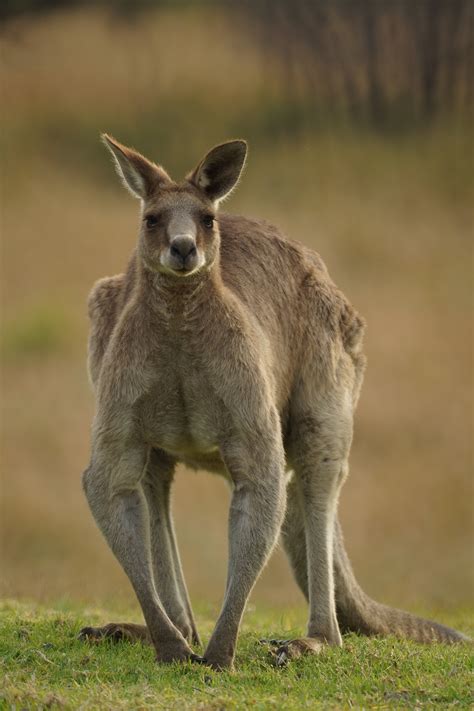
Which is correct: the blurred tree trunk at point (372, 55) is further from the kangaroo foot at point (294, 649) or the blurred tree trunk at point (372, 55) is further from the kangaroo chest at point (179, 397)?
the kangaroo foot at point (294, 649)

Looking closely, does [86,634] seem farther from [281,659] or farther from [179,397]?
[179,397]

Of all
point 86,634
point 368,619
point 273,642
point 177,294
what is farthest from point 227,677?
point 177,294

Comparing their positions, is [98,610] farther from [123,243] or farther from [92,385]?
[123,243]

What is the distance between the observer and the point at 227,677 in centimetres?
610

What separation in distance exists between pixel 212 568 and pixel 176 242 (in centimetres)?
1042

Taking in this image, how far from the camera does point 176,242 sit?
6.25 meters

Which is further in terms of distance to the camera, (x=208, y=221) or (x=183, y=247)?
(x=208, y=221)

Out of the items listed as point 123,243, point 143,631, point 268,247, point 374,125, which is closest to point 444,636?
point 143,631

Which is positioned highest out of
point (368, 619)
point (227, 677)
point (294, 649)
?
point (368, 619)

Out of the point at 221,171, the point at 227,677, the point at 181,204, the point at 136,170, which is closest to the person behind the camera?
the point at 227,677

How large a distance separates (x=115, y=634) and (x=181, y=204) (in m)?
2.29

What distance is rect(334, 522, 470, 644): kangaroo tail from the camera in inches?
295

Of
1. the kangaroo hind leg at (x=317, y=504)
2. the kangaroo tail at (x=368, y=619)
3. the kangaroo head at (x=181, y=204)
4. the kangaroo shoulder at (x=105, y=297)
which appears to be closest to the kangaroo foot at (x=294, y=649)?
the kangaroo hind leg at (x=317, y=504)

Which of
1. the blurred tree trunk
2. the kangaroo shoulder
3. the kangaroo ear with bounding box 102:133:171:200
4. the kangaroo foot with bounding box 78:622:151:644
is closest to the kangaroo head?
the kangaroo ear with bounding box 102:133:171:200
